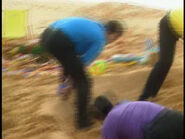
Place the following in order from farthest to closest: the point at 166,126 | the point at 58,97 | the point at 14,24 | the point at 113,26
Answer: the point at 14,24 → the point at 58,97 → the point at 113,26 → the point at 166,126

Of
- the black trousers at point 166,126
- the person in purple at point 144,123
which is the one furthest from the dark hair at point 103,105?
the black trousers at point 166,126

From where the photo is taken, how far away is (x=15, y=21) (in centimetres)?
483

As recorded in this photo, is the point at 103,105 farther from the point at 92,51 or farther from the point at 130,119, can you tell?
the point at 130,119

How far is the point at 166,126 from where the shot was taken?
5.71ft

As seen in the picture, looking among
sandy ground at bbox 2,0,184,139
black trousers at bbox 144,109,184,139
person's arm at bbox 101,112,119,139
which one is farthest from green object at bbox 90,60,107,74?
black trousers at bbox 144,109,184,139

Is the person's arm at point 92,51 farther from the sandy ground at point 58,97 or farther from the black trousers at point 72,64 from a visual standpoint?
the sandy ground at point 58,97

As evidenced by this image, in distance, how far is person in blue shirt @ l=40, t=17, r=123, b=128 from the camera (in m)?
2.63

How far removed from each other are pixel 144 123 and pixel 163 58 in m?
1.15

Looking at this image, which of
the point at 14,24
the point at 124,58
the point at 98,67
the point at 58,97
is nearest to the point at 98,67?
the point at 98,67

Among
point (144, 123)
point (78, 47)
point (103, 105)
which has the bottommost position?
point (103, 105)

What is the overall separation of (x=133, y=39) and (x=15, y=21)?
1465mm

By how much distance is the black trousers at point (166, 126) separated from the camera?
1.70 metres

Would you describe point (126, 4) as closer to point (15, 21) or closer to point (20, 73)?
point (15, 21)

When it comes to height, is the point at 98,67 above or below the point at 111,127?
below
